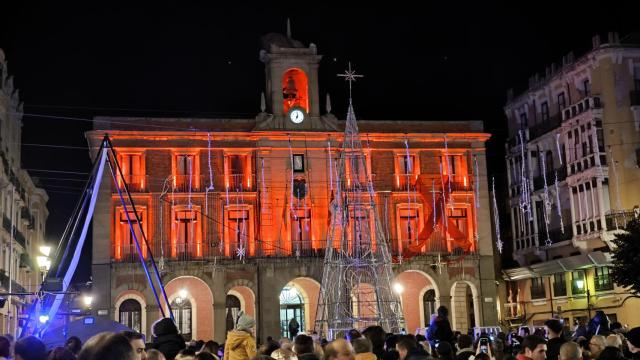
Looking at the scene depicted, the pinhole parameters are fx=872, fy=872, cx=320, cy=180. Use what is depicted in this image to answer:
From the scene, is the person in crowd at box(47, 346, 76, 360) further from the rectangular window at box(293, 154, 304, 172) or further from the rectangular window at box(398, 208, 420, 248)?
the rectangular window at box(398, 208, 420, 248)

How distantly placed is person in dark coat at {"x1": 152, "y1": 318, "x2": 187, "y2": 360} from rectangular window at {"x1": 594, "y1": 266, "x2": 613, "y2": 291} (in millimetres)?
36473

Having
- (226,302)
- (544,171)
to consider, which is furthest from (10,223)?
(544,171)

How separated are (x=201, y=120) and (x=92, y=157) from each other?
6.07m

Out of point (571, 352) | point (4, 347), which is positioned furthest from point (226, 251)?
point (571, 352)

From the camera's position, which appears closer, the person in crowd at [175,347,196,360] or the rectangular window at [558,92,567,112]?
the person in crowd at [175,347,196,360]

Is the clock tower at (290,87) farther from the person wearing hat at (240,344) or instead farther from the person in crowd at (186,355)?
the person in crowd at (186,355)

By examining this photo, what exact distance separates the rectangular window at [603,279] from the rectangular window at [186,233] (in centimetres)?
2090

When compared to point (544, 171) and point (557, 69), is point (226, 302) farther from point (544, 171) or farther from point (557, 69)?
point (557, 69)

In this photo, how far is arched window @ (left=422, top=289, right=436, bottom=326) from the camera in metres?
49.4

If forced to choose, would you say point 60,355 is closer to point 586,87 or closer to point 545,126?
point 586,87

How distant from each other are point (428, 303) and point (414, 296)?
38.0 inches

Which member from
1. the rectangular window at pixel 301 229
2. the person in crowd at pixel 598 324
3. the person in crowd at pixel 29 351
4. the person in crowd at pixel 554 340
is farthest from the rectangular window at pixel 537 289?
the person in crowd at pixel 29 351

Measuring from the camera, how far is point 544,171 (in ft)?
165

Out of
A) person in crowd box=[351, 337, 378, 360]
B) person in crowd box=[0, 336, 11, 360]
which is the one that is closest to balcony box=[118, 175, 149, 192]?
person in crowd box=[0, 336, 11, 360]
